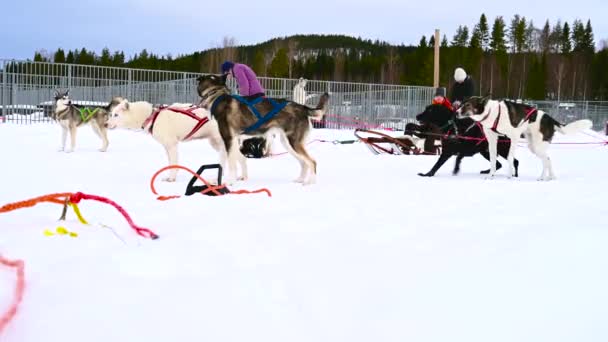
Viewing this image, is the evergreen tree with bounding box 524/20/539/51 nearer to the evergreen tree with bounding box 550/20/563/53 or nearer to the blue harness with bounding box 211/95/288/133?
the evergreen tree with bounding box 550/20/563/53

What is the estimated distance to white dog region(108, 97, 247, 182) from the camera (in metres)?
5.68

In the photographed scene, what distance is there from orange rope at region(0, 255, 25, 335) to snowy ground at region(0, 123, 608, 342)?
2cm

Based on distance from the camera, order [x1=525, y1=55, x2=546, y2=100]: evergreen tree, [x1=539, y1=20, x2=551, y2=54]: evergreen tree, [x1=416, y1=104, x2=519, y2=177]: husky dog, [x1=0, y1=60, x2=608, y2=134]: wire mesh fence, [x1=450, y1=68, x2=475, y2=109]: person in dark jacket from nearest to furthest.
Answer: [x1=416, y1=104, x2=519, y2=177]: husky dog → [x1=450, y1=68, x2=475, y2=109]: person in dark jacket → [x1=0, y1=60, x2=608, y2=134]: wire mesh fence → [x1=525, y1=55, x2=546, y2=100]: evergreen tree → [x1=539, y1=20, x2=551, y2=54]: evergreen tree

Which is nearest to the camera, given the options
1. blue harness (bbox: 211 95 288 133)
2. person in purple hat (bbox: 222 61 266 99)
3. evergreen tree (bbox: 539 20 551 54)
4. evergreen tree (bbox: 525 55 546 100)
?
Result: blue harness (bbox: 211 95 288 133)

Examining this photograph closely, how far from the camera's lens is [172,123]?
5703 mm

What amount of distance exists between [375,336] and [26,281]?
3.75 feet

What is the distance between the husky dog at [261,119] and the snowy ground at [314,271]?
145cm

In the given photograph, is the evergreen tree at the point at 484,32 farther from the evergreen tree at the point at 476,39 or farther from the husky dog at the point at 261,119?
the husky dog at the point at 261,119

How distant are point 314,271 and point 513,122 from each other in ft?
16.2

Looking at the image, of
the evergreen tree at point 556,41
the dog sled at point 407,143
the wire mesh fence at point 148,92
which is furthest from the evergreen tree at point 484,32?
the dog sled at point 407,143

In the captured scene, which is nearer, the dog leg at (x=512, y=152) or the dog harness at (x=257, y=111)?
the dog harness at (x=257, y=111)

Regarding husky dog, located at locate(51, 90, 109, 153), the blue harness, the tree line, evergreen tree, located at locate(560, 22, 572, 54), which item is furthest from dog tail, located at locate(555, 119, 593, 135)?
evergreen tree, located at locate(560, 22, 572, 54)

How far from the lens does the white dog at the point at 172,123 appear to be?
568cm

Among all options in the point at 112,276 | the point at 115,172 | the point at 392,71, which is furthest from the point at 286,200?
the point at 392,71
